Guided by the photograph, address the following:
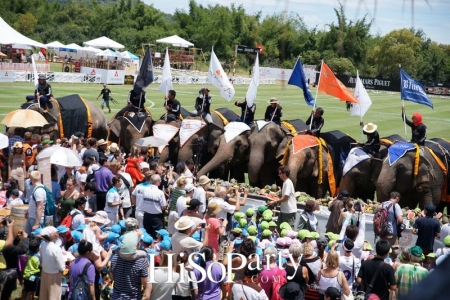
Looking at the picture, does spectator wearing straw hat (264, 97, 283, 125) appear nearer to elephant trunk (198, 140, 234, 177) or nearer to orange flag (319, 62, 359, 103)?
orange flag (319, 62, 359, 103)

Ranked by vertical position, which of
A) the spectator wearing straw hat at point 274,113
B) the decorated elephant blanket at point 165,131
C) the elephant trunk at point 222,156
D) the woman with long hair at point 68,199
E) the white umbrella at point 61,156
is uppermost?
the spectator wearing straw hat at point 274,113

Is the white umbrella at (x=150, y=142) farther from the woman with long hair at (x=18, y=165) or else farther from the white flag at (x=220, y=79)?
the white flag at (x=220, y=79)

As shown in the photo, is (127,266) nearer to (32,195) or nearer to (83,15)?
(32,195)

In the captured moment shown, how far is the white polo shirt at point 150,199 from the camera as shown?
10.5 m

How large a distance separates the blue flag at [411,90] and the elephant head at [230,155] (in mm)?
4108

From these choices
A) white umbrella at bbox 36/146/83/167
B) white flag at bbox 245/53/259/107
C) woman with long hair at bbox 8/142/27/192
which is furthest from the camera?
white flag at bbox 245/53/259/107

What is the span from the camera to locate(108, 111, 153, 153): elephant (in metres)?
18.0

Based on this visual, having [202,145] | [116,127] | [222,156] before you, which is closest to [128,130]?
[116,127]

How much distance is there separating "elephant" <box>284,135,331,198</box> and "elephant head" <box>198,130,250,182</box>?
146cm

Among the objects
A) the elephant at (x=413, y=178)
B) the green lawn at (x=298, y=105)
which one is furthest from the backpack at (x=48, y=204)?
the green lawn at (x=298, y=105)

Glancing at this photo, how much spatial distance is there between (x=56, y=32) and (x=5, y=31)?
5185 centimetres

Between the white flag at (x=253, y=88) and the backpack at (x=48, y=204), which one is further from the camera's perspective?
the white flag at (x=253, y=88)

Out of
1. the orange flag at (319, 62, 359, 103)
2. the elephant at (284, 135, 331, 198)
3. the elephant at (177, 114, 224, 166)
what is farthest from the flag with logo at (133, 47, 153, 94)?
the orange flag at (319, 62, 359, 103)

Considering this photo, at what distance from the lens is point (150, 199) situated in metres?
10.5
